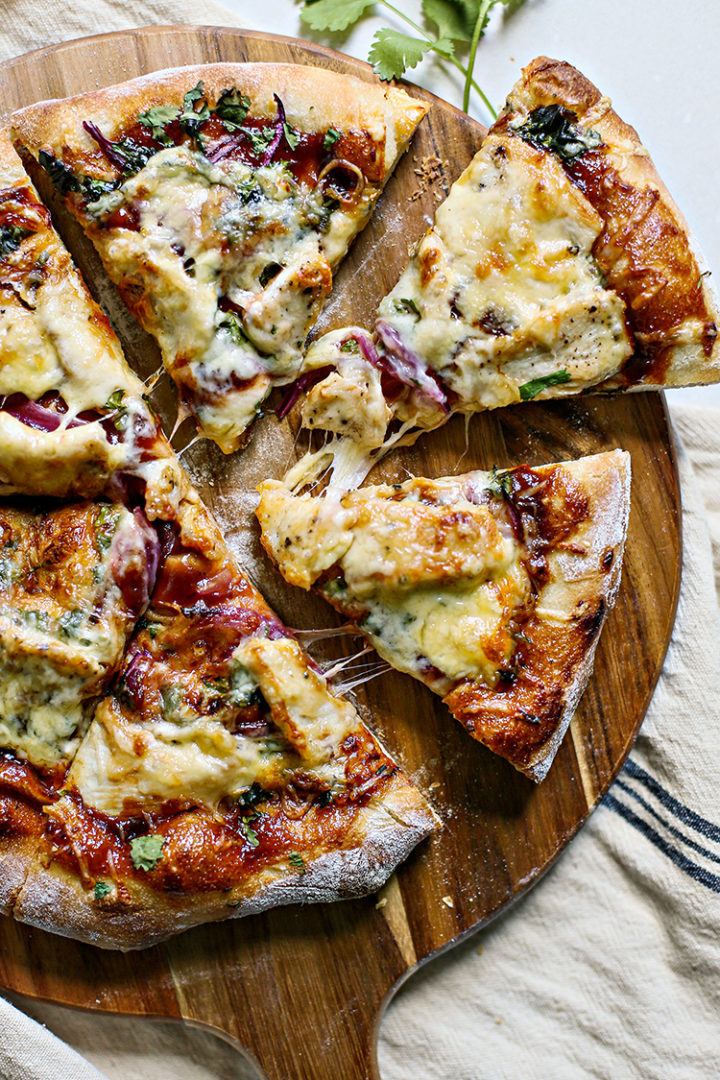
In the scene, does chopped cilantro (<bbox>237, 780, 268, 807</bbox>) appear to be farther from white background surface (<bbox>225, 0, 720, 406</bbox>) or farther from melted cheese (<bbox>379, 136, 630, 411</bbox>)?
white background surface (<bbox>225, 0, 720, 406</bbox>)

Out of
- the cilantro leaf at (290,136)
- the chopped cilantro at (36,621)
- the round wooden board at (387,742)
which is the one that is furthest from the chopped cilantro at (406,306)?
the chopped cilantro at (36,621)

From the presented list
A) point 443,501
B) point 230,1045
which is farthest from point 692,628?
point 230,1045

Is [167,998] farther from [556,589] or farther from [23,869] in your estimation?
[556,589]

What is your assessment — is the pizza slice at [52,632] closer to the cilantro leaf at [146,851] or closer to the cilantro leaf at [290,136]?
the cilantro leaf at [146,851]

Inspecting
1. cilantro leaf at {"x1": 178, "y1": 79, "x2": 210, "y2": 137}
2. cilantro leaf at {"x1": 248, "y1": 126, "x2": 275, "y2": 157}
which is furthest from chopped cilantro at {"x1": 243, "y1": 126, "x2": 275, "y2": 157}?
cilantro leaf at {"x1": 178, "y1": 79, "x2": 210, "y2": 137}

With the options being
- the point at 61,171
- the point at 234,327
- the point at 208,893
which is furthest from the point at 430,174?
the point at 208,893

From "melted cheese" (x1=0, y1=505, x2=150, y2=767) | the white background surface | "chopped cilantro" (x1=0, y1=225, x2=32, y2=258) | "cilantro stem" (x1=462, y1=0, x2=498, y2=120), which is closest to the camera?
"melted cheese" (x1=0, y1=505, x2=150, y2=767)
